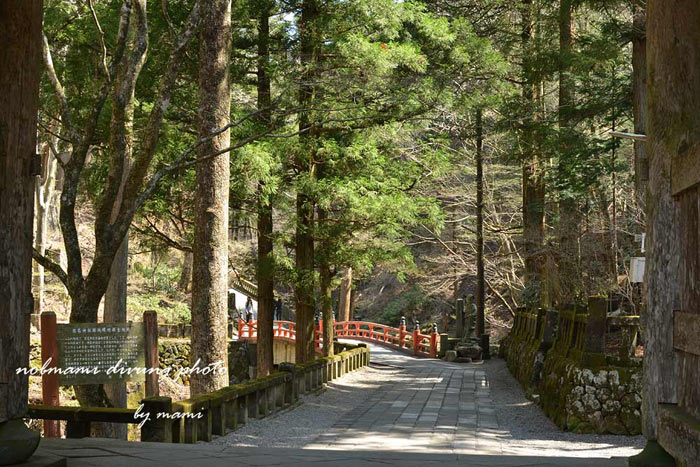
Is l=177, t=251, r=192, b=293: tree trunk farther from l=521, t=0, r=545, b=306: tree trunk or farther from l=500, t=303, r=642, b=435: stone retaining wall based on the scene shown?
l=500, t=303, r=642, b=435: stone retaining wall

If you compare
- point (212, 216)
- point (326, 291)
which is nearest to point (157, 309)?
point (326, 291)

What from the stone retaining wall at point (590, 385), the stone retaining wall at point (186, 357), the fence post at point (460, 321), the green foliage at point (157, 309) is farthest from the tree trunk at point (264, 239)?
the fence post at point (460, 321)

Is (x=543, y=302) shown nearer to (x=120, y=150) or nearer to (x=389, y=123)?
(x=389, y=123)

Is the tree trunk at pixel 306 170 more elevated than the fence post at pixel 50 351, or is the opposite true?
the tree trunk at pixel 306 170

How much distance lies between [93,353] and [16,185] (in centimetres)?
366

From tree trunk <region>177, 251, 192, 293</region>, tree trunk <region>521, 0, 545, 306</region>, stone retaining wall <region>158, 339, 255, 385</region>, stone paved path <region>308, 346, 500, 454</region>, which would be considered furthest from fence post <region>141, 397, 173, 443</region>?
tree trunk <region>177, 251, 192, 293</region>

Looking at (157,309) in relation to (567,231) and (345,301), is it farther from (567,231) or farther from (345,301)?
(345,301)

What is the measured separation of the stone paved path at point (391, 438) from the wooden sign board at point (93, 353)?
1.15 metres

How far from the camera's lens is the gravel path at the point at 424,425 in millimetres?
8656

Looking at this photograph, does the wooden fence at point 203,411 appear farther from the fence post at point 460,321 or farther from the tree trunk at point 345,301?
the tree trunk at point 345,301

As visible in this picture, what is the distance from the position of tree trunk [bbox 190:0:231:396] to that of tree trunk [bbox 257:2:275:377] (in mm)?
3200

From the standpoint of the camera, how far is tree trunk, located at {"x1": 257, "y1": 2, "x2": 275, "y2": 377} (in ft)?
48.3

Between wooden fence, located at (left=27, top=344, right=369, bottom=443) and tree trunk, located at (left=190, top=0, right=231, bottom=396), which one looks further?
tree trunk, located at (left=190, top=0, right=231, bottom=396)

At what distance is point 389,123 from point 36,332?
10.3 metres
